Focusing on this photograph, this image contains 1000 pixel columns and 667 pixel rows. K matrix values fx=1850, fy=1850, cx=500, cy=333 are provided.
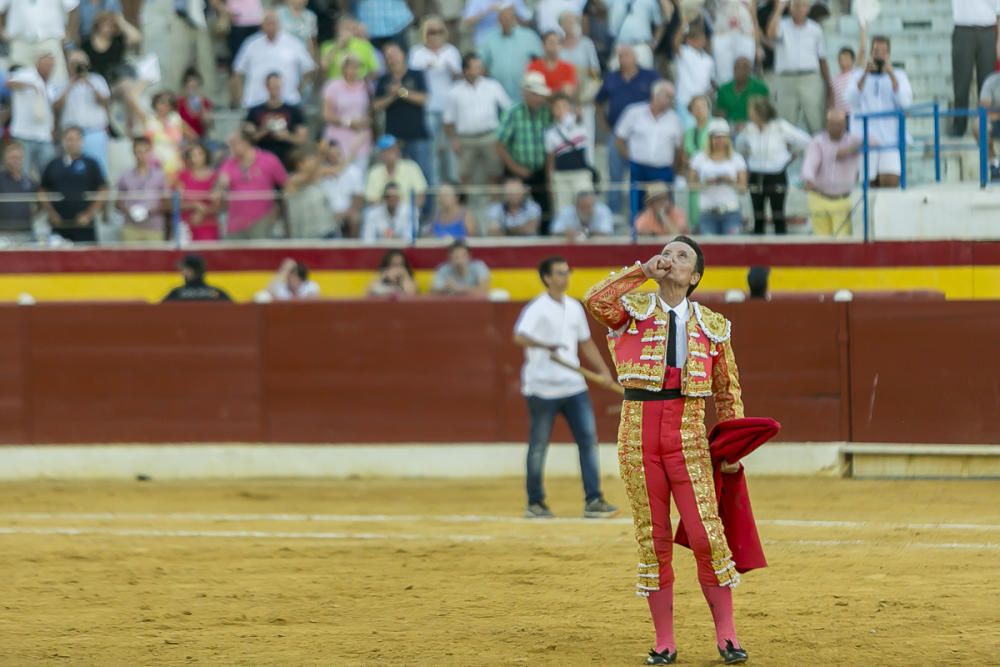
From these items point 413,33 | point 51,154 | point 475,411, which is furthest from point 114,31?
point 475,411

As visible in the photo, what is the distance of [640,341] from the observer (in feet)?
22.6

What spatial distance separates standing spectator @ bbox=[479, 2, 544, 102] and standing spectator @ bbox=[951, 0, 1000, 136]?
3.41 m

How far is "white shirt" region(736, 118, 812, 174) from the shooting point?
1438cm

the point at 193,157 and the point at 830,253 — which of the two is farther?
the point at 193,157

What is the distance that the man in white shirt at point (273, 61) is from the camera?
629 inches

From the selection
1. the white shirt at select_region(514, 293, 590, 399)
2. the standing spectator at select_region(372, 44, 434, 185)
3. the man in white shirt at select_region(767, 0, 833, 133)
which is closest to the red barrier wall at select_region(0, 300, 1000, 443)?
the standing spectator at select_region(372, 44, 434, 185)

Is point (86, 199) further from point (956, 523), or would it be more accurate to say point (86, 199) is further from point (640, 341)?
point (640, 341)

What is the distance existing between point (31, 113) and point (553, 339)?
6912 mm

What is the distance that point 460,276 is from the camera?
48.8 feet

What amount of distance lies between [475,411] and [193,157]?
11.3 ft

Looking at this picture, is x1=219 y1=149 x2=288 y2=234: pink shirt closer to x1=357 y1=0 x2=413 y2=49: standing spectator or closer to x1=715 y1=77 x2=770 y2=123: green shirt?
x1=357 y1=0 x2=413 y2=49: standing spectator

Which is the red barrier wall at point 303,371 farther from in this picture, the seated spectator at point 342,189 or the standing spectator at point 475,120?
the standing spectator at point 475,120

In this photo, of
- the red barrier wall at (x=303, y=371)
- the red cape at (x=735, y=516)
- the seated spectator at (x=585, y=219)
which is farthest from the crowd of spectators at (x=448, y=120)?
the red cape at (x=735, y=516)

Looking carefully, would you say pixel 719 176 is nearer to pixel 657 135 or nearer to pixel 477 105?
pixel 657 135
